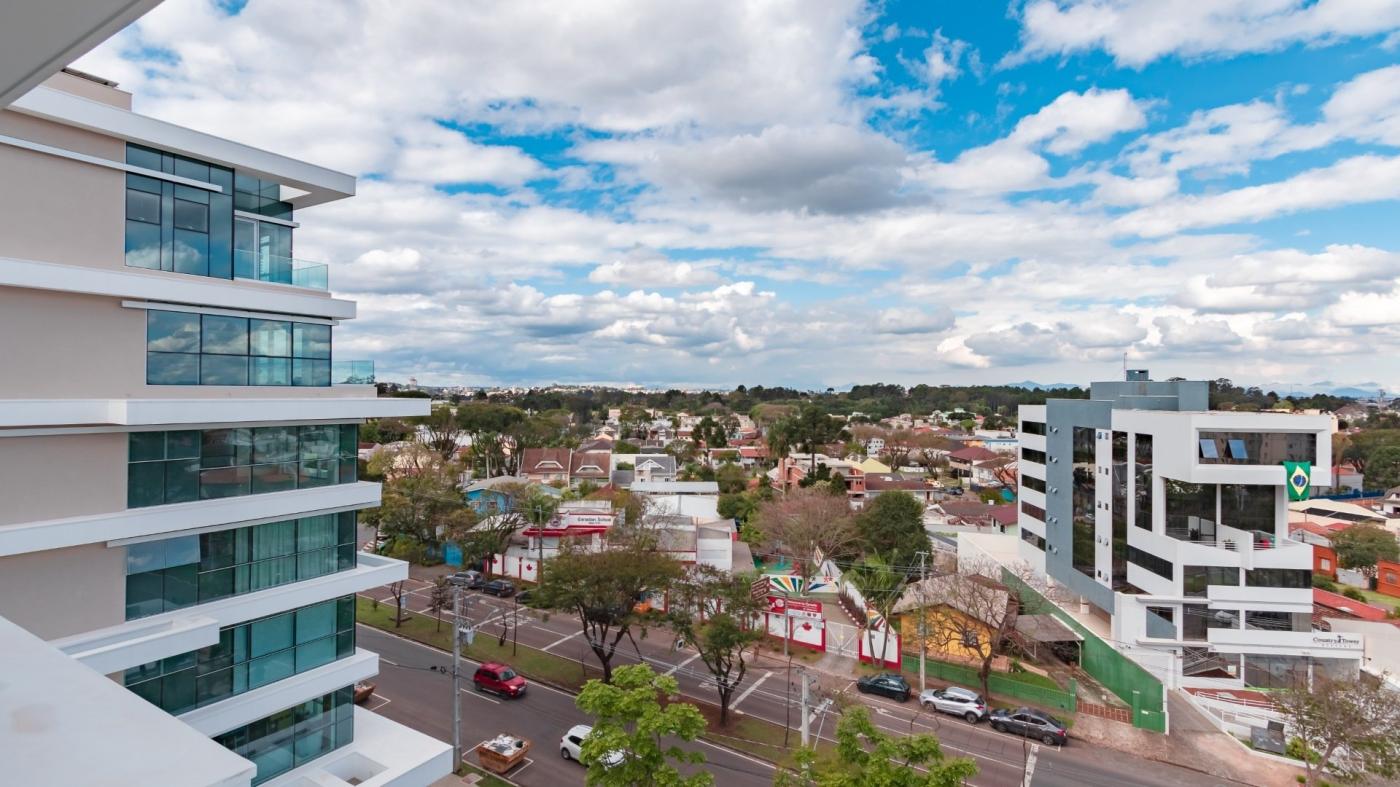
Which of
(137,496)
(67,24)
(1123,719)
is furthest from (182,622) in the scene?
(1123,719)

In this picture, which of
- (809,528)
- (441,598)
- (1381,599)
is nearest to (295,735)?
(441,598)

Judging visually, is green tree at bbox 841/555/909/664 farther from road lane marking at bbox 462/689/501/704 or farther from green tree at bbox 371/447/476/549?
green tree at bbox 371/447/476/549

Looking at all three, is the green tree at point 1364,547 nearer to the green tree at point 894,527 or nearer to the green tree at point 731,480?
the green tree at point 894,527

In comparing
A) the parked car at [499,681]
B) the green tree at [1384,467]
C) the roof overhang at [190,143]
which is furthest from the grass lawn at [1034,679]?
the green tree at [1384,467]

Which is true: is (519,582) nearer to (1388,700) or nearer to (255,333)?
(255,333)

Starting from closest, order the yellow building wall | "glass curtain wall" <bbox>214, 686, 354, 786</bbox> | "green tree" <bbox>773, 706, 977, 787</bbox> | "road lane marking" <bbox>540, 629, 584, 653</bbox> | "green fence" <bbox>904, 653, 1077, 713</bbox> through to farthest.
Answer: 1. "green tree" <bbox>773, 706, 977, 787</bbox>
2. "glass curtain wall" <bbox>214, 686, 354, 786</bbox>
3. "green fence" <bbox>904, 653, 1077, 713</bbox>
4. the yellow building wall
5. "road lane marking" <bbox>540, 629, 584, 653</bbox>

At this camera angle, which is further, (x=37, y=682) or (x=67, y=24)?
(x=37, y=682)

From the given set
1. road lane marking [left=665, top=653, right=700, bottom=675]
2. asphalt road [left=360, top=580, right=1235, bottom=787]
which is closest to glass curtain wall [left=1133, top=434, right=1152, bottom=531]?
asphalt road [left=360, top=580, right=1235, bottom=787]
